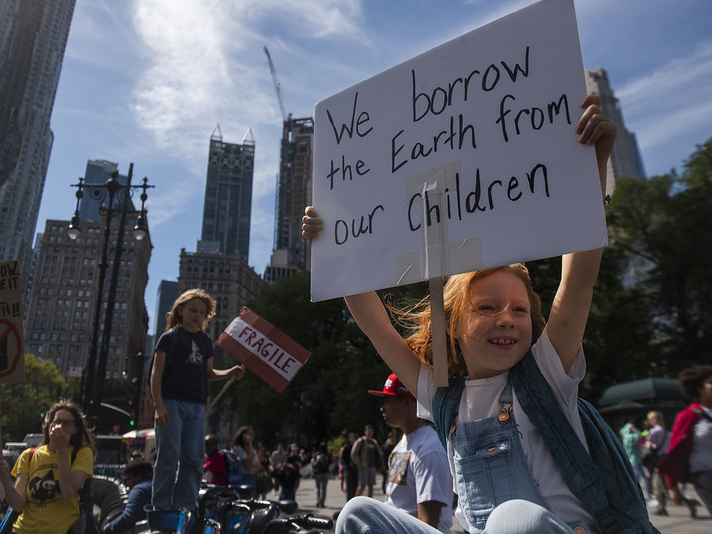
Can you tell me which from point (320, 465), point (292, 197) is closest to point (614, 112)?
point (292, 197)

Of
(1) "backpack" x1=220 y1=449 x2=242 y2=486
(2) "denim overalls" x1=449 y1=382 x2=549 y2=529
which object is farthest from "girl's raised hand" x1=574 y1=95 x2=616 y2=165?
(1) "backpack" x1=220 y1=449 x2=242 y2=486

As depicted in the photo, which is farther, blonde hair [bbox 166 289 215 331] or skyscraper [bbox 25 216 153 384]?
skyscraper [bbox 25 216 153 384]

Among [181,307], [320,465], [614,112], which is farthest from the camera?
[614,112]

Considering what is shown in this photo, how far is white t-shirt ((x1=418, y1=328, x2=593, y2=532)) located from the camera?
4.75ft

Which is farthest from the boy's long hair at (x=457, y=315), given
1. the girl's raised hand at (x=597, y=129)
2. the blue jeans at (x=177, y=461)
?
the blue jeans at (x=177, y=461)

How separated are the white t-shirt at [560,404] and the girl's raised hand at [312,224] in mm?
898

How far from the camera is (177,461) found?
3.64m

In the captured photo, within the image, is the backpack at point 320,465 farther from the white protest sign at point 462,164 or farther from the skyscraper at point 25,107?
the skyscraper at point 25,107

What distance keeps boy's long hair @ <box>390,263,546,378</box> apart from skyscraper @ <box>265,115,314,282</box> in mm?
137319

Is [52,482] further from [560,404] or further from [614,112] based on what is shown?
[614,112]

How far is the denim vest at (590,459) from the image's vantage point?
140 centimetres

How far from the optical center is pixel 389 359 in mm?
2006

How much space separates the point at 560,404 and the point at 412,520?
514mm

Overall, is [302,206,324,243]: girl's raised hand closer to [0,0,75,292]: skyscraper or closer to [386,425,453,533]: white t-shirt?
[386,425,453,533]: white t-shirt
